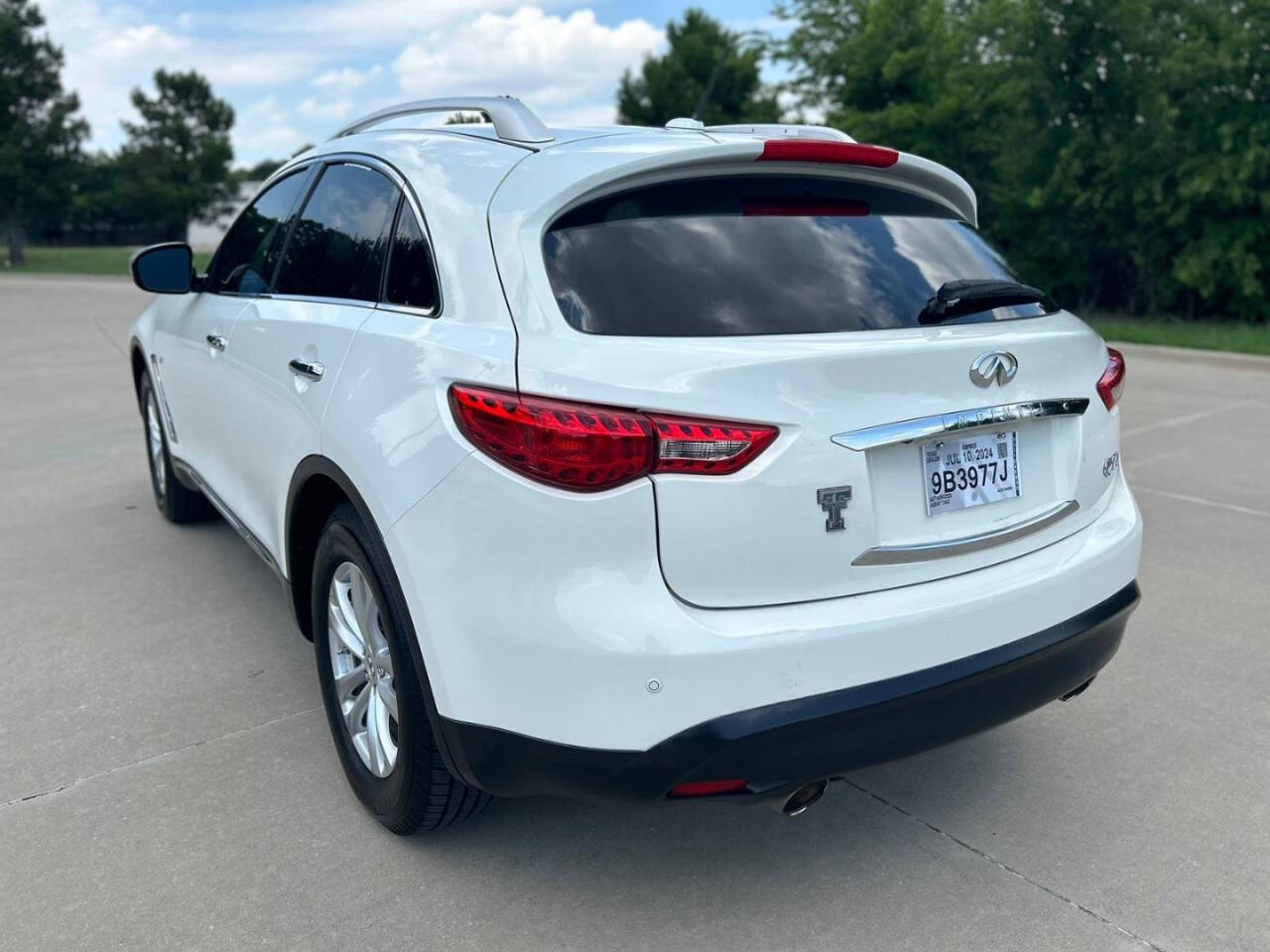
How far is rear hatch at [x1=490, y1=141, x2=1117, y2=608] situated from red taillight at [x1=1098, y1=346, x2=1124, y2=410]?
0.16ft

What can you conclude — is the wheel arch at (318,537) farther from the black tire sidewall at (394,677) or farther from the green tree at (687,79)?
the green tree at (687,79)

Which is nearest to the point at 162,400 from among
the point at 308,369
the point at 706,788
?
the point at 308,369

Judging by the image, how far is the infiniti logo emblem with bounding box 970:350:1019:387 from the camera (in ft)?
8.14

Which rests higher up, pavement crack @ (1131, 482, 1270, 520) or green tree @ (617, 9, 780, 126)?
green tree @ (617, 9, 780, 126)

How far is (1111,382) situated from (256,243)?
2.98 meters

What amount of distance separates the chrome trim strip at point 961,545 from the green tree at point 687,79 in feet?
134

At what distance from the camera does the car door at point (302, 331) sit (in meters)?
3.05

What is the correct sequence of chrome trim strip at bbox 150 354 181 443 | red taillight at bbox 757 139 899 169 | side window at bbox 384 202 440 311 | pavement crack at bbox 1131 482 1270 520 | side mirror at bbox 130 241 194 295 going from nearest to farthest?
red taillight at bbox 757 139 899 169
side window at bbox 384 202 440 311
side mirror at bbox 130 241 194 295
chrome trim strip at bbox 150 354 181 443
pavement crack at bbox 1131 482 1270 520

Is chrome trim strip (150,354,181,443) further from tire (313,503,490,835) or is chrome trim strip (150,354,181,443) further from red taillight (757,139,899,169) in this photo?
red taillight (757,139,899,169)

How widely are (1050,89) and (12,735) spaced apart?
1532 cm

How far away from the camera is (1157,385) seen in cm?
1027

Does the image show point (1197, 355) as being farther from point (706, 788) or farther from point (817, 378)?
point (706, 788)

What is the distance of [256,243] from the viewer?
4223mm

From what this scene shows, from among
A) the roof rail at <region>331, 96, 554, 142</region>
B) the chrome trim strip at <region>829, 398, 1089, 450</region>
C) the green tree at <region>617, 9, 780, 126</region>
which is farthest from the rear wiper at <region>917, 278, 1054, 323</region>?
the green tree at <region>617, 9, 780, 126</region>
